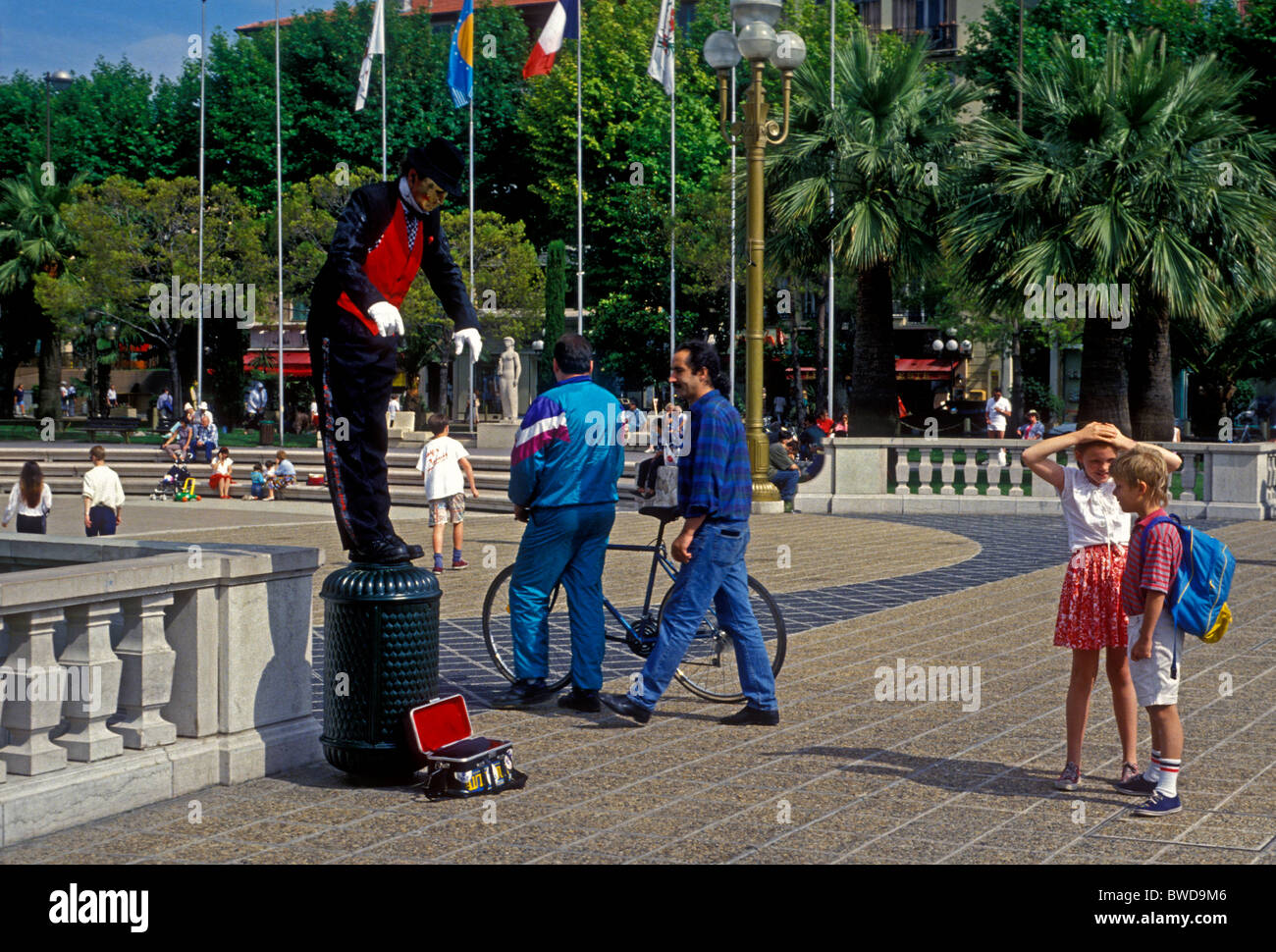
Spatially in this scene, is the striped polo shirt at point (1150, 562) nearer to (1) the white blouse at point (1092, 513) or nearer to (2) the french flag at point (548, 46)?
(1) the white blouse at point (1092, 513)

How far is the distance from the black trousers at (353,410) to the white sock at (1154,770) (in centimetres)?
331

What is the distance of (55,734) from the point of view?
18.9 ft

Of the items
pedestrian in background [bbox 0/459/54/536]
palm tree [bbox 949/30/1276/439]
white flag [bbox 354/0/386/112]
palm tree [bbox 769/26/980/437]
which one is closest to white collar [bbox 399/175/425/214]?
pedestrian in background [bbox 0/459/54/536]

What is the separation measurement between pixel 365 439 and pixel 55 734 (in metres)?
1.74

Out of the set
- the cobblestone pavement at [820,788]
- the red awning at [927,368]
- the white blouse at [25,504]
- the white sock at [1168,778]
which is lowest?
the cobblestone pavement at [820,788]

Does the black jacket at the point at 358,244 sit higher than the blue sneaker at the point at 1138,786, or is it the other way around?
the black jacket at the point at 358,244

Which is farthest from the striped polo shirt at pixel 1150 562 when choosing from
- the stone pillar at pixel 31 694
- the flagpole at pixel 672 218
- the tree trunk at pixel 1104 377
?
the flagpole at pixel 672 218

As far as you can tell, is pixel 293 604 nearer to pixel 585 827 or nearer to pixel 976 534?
pixel 585 827

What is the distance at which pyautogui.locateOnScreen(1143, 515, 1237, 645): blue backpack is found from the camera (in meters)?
5.65

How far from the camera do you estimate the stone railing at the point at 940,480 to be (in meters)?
22.4

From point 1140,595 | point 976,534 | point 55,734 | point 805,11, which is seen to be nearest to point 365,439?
point 55,734

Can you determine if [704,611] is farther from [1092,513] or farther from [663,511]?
[1092,513]

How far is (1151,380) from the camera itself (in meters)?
23.8

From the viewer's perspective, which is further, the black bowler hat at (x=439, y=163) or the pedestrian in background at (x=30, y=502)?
the pedestrian in background at (x=30, y=502)
